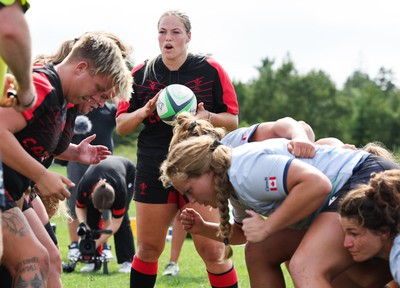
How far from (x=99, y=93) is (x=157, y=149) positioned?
153cm

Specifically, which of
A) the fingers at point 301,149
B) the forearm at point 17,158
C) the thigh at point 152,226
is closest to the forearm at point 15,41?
the forearm at point 17,158

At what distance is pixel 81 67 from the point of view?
488 centimetres

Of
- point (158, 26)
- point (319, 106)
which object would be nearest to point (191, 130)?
point (158, 26)

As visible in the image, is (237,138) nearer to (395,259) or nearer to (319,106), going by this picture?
(395,259)

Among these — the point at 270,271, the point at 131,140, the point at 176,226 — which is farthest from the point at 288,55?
the point at 270,271

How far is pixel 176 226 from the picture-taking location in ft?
31.1

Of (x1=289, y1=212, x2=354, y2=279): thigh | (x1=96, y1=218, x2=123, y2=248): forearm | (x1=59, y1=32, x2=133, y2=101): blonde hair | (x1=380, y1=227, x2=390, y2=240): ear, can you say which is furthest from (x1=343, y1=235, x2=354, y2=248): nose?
(x1=96, y1=218, x2=123, y2=248): forearm

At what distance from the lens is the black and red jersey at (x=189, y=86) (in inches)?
255

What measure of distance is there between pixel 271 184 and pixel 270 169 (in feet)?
0.29

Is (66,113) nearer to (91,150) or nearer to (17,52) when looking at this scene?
(91,150)

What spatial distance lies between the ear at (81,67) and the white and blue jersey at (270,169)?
104 centimetres

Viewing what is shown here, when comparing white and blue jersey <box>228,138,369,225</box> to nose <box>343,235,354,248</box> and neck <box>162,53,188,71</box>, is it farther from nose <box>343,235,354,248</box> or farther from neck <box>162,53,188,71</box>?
neck <box>162,53,188,71</box>

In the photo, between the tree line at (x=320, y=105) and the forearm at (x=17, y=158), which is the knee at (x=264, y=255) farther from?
the tree line at (x=320, y=105)

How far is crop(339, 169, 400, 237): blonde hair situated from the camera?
4.52 metres
